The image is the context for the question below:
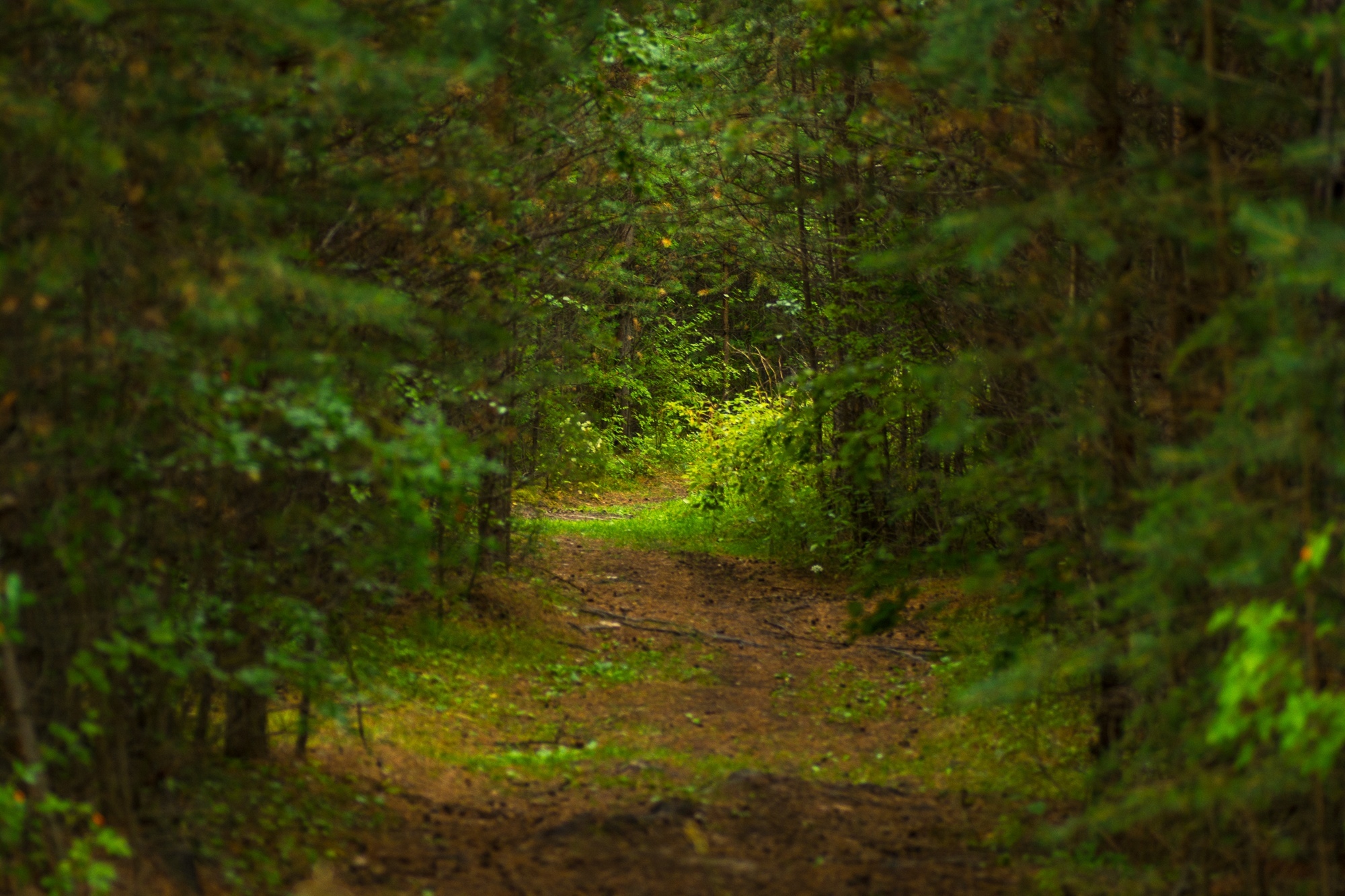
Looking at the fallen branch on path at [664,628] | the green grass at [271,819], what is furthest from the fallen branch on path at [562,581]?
the green grass at [271,819]

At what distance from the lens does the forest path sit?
5449 mm

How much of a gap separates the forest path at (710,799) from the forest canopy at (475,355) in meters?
0.89

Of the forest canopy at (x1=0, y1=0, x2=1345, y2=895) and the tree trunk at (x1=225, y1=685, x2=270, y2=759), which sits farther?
the tree trunk at (x1=225, y1=685, x2=270, y2=759)

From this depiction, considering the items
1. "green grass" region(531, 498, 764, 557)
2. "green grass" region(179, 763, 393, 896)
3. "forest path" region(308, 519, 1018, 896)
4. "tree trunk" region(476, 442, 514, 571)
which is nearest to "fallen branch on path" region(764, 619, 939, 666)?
"forest path" region(308, 519, 1018, 896)

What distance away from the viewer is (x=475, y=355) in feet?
28.0

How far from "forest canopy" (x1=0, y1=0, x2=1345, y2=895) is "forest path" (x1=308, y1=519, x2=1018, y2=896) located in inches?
35.2

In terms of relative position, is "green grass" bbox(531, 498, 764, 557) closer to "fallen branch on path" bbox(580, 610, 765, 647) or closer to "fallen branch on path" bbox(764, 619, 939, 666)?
"fallen branch on path" bbox(580, 610, 765, 647)

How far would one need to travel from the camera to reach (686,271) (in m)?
28.7

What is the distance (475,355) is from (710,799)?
353cm

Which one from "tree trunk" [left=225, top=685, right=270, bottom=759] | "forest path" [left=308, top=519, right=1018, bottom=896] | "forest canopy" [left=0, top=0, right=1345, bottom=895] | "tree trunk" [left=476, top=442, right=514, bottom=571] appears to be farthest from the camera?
"tree trunk" [left=476, top=442, right=514, bottom=571]

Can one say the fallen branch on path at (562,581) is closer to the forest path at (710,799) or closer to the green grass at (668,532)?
the forest path at (710,799)

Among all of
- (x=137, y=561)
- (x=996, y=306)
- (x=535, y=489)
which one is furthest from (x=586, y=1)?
(x=535, y=489)

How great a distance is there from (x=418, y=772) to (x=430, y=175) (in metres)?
3.50

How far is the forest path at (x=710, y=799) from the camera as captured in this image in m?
5.45
